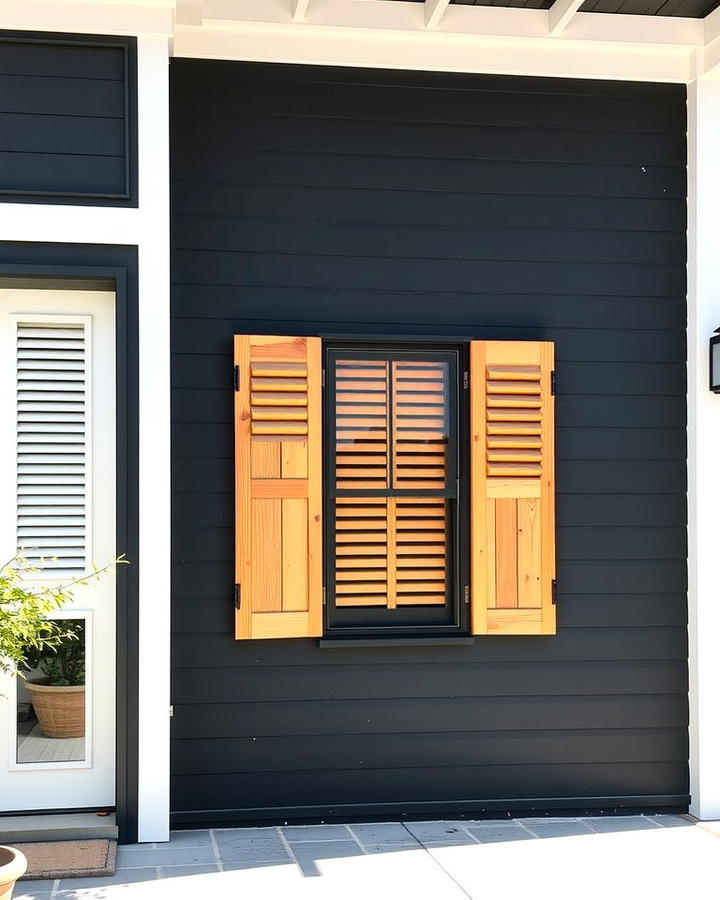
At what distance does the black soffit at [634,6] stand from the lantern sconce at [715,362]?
1.42 meters

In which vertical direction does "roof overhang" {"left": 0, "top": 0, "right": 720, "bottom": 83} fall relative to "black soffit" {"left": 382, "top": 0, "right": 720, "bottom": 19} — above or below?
below

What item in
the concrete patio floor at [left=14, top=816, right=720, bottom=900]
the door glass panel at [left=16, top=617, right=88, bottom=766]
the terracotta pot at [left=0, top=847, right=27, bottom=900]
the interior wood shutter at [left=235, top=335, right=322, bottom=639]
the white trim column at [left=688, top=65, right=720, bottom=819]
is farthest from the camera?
the white trim column at [left=688, top=65, right=720, bottom=819]

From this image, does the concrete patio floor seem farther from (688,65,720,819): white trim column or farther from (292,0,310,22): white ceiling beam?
(292,0,310,22): white ceiling beam

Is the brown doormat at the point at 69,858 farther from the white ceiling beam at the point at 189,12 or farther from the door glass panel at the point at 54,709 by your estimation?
the white ceiling beam at the point at 189,12

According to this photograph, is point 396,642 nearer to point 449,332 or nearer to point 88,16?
point 449,332

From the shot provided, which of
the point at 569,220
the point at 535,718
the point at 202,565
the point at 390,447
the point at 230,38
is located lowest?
the point at 535,718

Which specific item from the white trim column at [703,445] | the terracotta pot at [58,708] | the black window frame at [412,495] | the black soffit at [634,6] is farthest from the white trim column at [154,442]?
the white trim column at [703,445]

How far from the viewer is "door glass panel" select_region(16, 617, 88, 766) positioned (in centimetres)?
439

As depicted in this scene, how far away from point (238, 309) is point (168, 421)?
639 mm

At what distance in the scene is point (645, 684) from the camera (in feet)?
15.9

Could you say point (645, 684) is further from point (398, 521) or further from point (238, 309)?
point (238, 309)

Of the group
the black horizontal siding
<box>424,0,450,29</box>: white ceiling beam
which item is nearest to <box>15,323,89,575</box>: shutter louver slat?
the black horizontal siding

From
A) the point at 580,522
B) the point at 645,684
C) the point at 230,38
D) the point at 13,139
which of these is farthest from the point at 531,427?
the point at 13,139

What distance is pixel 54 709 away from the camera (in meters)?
4.39
